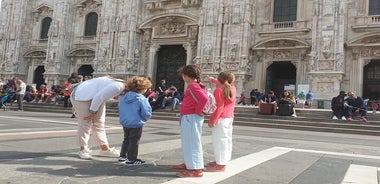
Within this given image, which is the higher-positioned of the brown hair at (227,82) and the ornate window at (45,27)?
the ornate window at (45,27)

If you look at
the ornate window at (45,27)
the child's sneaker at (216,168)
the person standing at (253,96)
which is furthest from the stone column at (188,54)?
the child's sneaker at (216,168)

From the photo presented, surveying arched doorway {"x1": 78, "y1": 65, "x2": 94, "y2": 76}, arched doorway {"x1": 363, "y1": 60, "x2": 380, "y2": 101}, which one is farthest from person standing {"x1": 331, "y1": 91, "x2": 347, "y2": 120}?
arched doorway {"x1": 78, "y1": 65, "x2": 94, "y2": 76}

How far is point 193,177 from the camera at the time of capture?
4742mm

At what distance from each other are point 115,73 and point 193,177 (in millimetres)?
24327

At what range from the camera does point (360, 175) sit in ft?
17.5

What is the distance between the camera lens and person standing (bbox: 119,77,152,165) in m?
5.36

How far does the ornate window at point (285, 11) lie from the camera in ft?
79.5

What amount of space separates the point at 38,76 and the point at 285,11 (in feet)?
75.8

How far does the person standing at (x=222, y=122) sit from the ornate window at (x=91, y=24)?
2779cm

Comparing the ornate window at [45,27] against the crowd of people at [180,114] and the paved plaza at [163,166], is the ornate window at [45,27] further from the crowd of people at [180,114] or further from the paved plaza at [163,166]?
the crowd of people at [180,114]

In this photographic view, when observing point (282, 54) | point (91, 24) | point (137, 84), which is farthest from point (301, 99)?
point (91, 24)

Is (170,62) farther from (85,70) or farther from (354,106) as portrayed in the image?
(354,106)

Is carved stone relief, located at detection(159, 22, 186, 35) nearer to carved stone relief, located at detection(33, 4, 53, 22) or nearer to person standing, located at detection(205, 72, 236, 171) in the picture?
carved stone relief, located at detection(33, 4, 53, 22)

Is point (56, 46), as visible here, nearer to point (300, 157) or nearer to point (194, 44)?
point (194, 44)
